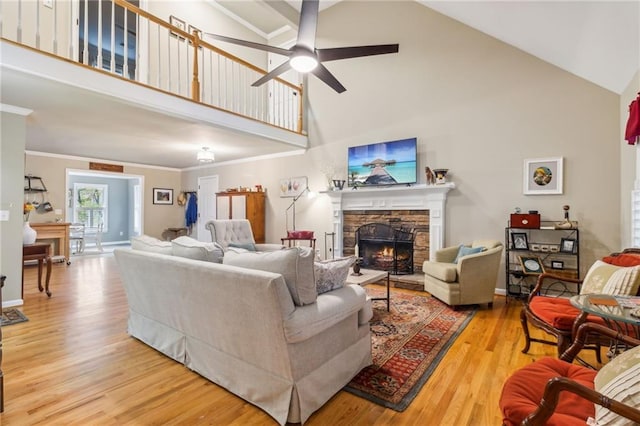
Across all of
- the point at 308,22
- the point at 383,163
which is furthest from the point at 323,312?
the point at 383,163

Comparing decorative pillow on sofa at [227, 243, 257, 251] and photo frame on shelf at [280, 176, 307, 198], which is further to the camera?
photo frame on shelf at [280, 176, 307, 198]

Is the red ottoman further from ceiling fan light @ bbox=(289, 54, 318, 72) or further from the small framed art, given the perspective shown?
the small framed art

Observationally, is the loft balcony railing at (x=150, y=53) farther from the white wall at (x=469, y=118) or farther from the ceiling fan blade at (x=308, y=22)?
the ceiling fan blade at (x=308, y=22)

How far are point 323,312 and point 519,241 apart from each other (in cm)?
342

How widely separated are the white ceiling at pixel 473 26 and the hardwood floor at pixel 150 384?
2.51 metres

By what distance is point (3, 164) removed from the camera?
3562 mm

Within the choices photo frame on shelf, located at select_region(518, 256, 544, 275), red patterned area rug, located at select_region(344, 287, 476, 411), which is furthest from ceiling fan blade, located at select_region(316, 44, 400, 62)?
photo frame on shelf, located at select_region(518, 256, 544, 275)

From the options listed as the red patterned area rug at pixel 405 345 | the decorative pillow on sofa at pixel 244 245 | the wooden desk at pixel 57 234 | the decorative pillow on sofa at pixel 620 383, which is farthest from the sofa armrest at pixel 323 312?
the wooden desk at pixel 57 234

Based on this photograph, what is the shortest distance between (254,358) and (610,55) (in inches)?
162

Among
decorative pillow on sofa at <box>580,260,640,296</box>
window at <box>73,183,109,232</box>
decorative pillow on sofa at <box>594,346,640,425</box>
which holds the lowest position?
decorative pillow on sofa at <box>594,346,640,425</box>

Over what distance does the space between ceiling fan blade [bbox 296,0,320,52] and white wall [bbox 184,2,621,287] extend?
2878 millimetres

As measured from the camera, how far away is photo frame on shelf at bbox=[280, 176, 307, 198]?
20.7 feet

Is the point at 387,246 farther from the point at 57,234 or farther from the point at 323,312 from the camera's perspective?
the point at 57,234

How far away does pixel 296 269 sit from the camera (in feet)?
5.64
